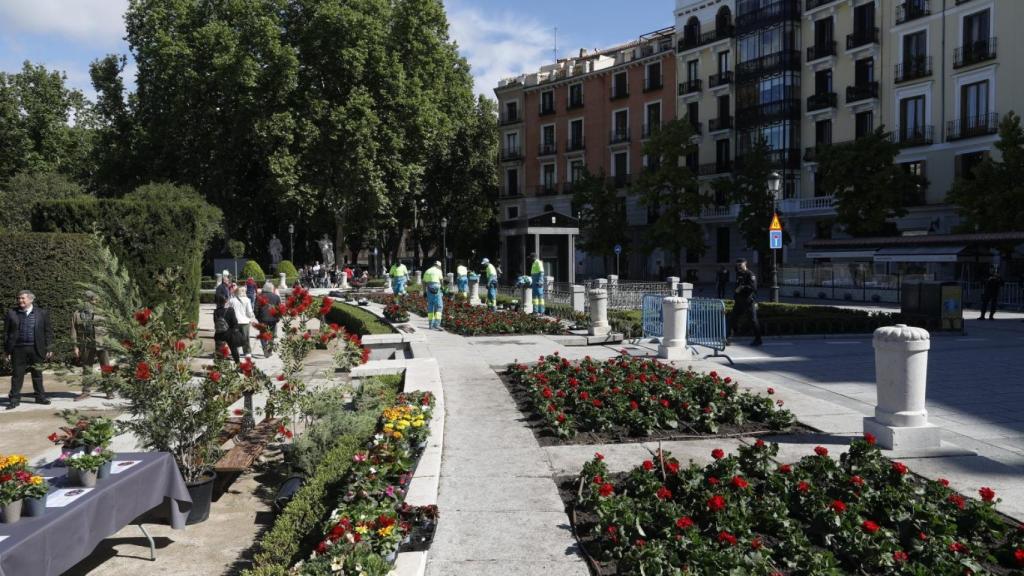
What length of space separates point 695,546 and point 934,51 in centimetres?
3974

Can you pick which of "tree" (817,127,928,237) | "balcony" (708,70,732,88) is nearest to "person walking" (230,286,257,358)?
"tree" (817,127,928,237)

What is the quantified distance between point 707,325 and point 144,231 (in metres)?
14.4

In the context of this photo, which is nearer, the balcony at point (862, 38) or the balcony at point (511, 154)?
the balcony at point (862, 38)

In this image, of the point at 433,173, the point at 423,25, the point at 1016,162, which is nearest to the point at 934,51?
the point at 1016,162

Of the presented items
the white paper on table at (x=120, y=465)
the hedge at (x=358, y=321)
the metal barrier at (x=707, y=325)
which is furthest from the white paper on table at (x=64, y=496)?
the hedge at (x=358, y=321)

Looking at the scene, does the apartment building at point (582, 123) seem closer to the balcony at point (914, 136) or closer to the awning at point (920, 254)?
the balcony at point (914, 136)

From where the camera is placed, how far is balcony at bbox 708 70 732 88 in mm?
46562

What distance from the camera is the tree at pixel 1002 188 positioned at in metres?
28.8

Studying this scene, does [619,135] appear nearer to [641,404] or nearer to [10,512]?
[641,404]

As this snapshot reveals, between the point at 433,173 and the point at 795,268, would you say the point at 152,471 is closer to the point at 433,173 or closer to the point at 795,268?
the point at 795,268

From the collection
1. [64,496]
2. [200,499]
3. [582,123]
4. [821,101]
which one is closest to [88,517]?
[64,496]

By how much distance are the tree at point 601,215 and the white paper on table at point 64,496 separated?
46.6m

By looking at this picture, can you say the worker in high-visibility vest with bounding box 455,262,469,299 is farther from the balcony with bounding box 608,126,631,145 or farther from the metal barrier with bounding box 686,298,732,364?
the balcony with bounding box 608,126,631,145

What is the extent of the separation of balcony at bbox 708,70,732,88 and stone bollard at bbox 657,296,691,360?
38.0 m
